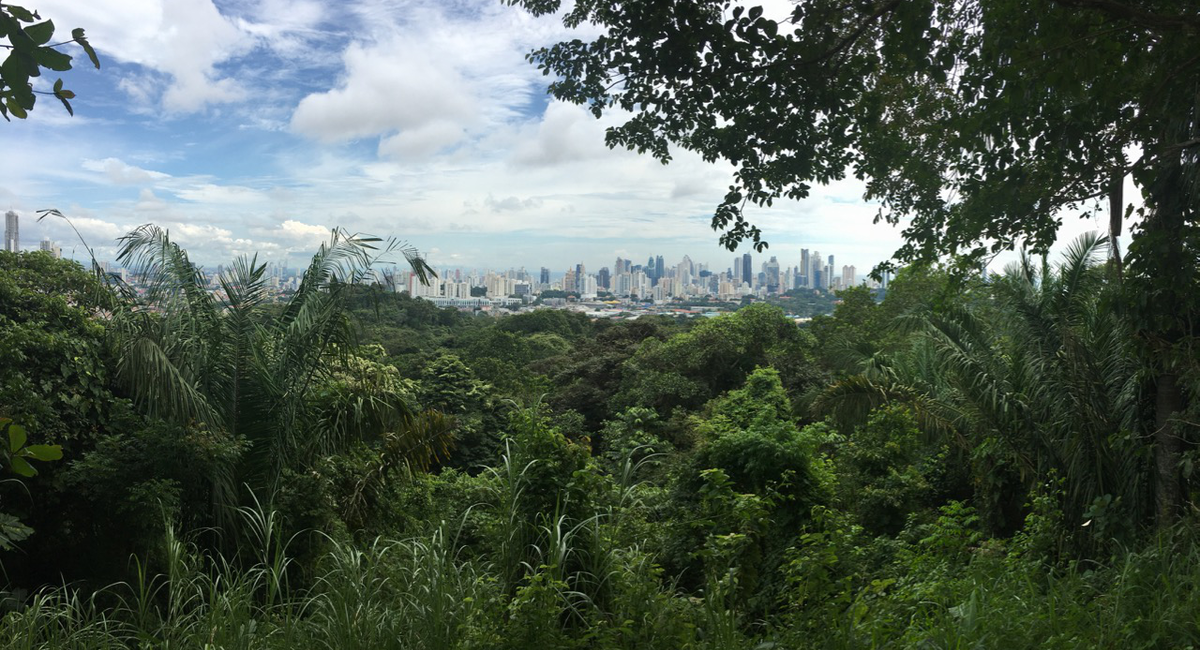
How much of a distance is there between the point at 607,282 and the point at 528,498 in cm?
4677

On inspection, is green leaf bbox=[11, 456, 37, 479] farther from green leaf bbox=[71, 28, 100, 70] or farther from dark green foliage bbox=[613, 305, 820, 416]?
dark green foliage bbox=[613, 305, 820, 416]

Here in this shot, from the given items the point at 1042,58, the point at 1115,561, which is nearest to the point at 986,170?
the point at 1042,58

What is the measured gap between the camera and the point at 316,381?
6309 millimetres

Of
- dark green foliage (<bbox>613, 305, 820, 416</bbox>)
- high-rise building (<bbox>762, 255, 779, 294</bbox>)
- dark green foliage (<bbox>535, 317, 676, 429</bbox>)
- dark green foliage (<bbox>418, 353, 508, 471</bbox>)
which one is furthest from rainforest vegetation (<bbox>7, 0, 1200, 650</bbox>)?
high-rise building (<bbox>762, 255, 779, 294</bbox>)

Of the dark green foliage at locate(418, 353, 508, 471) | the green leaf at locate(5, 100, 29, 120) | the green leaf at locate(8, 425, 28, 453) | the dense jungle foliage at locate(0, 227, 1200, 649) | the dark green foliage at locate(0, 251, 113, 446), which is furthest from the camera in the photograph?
the dark green foliage at locate(418, 353, 508, 471)

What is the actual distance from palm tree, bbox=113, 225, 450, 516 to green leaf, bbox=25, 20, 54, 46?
13.7 feet

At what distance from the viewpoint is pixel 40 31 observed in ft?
4.77

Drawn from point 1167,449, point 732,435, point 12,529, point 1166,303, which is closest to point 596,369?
point 732,435

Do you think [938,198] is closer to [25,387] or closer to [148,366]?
[148,366]

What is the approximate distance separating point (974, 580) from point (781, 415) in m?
7.75

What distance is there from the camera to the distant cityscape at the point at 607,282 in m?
6.66

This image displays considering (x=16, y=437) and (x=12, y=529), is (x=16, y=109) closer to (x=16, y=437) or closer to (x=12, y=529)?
(x=16, y=437)

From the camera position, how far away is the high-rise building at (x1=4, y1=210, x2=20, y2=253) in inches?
259

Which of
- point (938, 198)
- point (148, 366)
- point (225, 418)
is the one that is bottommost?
point (225, 418)
